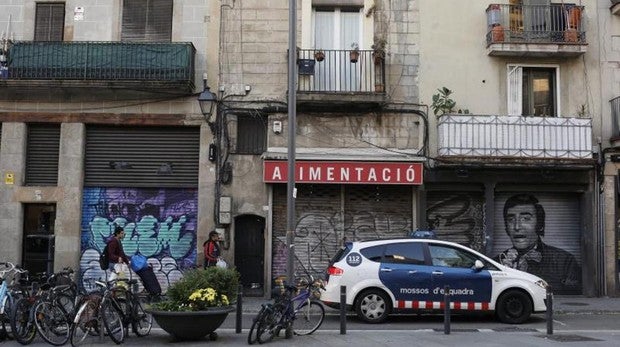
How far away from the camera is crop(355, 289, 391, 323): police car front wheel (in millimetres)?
12500

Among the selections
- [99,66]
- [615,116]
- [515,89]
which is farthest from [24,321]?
[615,116]

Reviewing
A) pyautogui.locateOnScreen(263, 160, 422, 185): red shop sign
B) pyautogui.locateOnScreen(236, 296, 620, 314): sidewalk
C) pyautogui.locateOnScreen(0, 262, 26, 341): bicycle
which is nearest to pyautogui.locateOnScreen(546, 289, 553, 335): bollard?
pyautogui.locateOnScreen(236, 296, 620, 314): sidewalk

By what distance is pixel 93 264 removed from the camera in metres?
17.4

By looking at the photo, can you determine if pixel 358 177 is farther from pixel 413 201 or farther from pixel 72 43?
pixel 72 43

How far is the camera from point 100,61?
16969 millimetres

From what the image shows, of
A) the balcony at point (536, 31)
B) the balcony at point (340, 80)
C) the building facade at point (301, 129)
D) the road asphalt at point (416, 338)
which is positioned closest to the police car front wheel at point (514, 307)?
the road asphalt at point (416, 338)

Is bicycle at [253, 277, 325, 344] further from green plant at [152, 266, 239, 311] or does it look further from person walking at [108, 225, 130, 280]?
person walking at [108, 225, 130, 280]

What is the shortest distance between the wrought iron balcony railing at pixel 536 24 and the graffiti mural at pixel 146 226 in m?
9.52

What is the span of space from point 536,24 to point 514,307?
889cm

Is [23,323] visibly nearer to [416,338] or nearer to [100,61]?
[416,338]

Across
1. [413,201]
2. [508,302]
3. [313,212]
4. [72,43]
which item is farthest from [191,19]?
[508,302]

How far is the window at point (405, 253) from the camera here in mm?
12680

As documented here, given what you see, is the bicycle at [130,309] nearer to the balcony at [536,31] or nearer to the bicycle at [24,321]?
the bicycle at [24,321]

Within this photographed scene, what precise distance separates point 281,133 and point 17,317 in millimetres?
9149
